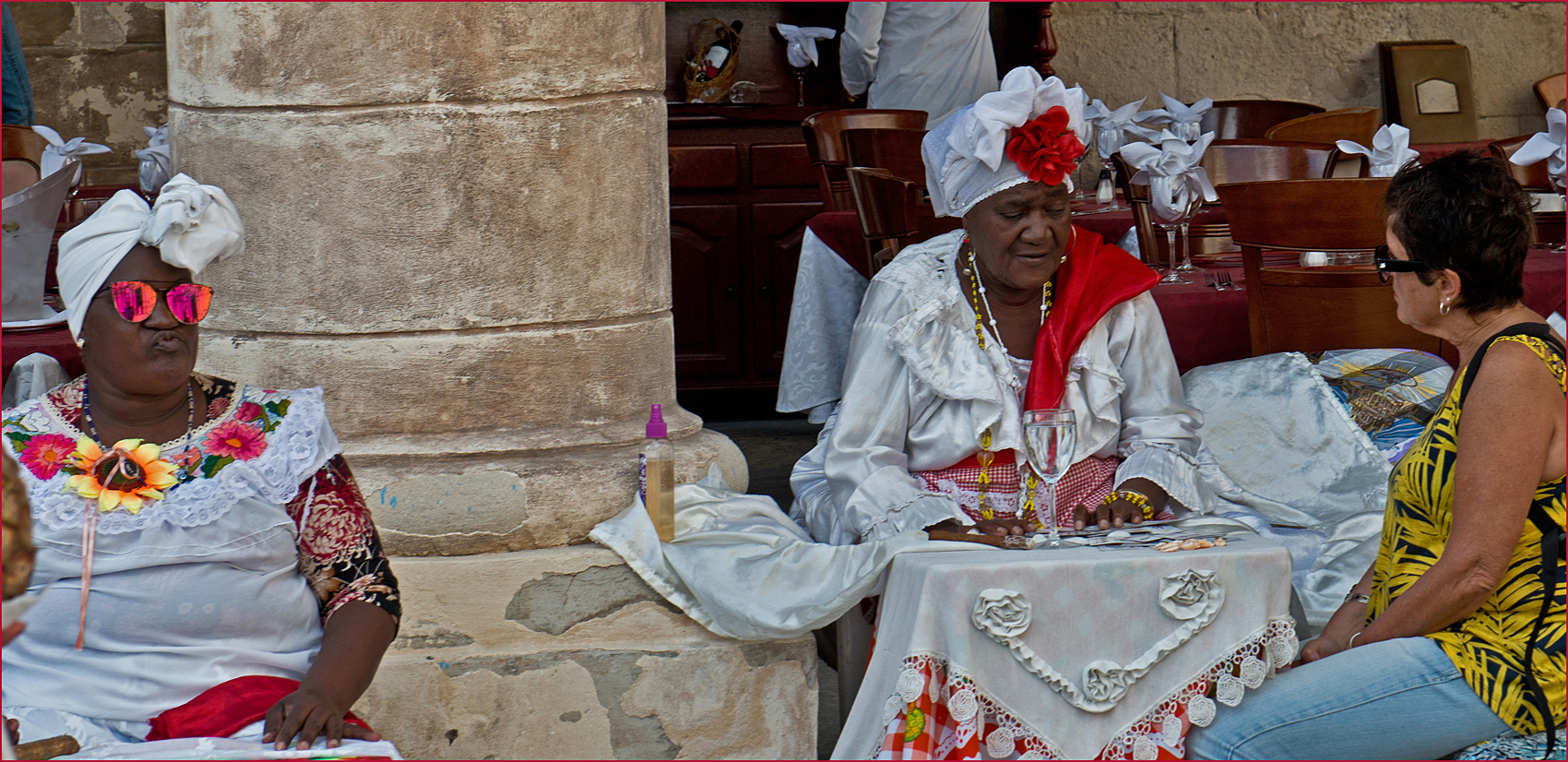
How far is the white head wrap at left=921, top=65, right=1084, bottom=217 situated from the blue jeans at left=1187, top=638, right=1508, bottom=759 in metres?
1.08

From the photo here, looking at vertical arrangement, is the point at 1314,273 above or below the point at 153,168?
below

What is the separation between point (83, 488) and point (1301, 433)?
2.42 meters

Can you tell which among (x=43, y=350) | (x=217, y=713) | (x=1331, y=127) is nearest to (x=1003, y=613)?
(x=217, y=713)

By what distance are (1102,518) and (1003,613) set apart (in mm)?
500

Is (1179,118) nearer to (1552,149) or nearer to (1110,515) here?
(1552,149)

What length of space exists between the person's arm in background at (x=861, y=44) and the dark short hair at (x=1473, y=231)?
4.27 m

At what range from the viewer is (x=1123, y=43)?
7.52m

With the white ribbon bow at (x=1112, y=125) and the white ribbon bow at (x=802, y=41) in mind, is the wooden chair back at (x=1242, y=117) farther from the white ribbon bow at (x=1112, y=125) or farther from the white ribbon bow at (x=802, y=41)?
the white ribbon bow at (x=802, y=41)

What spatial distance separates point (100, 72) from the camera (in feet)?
21.1

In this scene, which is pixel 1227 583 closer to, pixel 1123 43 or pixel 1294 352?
pixel 1294 352

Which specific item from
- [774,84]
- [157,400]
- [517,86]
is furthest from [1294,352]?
[774,84]

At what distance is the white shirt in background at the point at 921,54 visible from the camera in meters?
6.44

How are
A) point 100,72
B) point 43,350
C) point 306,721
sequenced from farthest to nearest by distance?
point 100,72 < point 43,350 < point 306,721

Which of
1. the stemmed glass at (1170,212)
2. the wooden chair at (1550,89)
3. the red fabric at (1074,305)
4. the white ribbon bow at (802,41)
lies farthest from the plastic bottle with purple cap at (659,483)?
the wooden chair at (1550,89)
